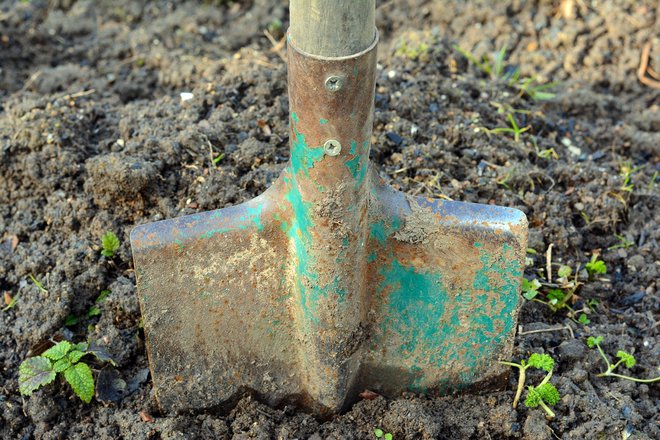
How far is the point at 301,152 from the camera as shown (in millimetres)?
1769

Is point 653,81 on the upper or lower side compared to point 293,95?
lower

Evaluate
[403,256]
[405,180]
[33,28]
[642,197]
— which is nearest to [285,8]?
[33,28]

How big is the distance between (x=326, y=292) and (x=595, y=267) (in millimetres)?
1030

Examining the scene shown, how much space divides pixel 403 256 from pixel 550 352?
60cm

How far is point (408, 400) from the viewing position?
212 cm

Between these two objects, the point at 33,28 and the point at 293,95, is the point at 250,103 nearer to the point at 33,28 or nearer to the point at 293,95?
the point at 293,95

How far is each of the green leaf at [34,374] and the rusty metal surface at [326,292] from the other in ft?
1.00

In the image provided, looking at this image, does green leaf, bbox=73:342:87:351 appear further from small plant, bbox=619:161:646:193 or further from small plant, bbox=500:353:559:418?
small plant, bbox=619:161:646:193

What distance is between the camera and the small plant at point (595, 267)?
2490 mm

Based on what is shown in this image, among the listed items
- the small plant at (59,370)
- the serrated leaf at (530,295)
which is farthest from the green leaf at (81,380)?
the serrated leaf at (530,295)

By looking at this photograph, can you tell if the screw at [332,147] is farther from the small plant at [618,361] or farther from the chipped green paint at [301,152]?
the small plant at [618,361]

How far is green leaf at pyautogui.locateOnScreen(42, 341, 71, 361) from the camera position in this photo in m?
2.12

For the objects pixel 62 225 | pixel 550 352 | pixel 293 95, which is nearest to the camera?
pixel 293 95

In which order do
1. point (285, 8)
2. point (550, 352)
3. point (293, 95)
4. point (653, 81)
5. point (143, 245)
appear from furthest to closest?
point (285, 8) < point (653, 81) < point (550, 352) < point (143, 245) < point (293, 95)
